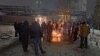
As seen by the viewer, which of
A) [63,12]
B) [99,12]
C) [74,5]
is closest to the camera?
[99,12]

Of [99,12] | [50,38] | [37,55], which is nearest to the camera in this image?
[37,55]

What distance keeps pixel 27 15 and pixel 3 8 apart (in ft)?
22.6

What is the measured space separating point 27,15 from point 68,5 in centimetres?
1660

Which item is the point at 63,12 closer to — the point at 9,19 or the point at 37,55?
the point at 9,19

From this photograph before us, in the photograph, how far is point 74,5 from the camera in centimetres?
8200

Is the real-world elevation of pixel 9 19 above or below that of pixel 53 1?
below

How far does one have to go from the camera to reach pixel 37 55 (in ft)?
50.3

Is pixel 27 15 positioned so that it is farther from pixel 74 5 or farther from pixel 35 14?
pixel 74 5

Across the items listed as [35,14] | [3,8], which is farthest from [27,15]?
[3,8]

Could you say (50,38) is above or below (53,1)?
below

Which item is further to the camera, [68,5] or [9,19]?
[68,5]

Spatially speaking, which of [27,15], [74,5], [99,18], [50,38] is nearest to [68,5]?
[74,5]

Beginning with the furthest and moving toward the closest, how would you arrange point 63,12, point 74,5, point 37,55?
point 74,5, point 63,12, point 37,55

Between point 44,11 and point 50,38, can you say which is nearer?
point 50,38
